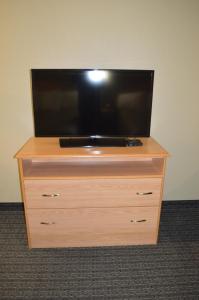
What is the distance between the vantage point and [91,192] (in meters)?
1.85

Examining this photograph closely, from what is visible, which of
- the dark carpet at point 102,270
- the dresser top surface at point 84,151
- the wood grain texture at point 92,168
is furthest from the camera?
the wood grain texture at point 92,168

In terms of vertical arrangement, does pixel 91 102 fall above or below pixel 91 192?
above

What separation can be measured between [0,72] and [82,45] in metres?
0.82

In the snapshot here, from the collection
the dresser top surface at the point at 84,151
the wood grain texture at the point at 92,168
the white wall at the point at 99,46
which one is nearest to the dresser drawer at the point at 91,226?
the wood grain texture at the point at 92,168

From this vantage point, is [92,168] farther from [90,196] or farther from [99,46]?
[99,46]

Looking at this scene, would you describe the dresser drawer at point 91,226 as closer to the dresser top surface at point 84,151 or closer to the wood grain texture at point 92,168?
the wood grain texture at point 92,168

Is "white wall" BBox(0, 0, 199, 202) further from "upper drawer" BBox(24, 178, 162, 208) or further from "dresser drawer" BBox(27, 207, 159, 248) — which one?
"dresser drawer" BBox(27, 207, 159, 248)

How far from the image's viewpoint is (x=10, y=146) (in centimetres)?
234

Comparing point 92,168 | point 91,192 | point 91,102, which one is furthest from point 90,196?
point 91,102

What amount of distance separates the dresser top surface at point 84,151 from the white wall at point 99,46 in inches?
17.9

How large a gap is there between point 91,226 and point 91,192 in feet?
1.08

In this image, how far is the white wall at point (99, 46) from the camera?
2.00 m

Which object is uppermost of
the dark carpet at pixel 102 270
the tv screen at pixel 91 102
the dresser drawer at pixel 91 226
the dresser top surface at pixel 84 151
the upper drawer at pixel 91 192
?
the tv screen at pixel 91 102

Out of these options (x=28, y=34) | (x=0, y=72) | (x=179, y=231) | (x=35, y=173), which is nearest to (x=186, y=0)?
(x=28, y=34)
